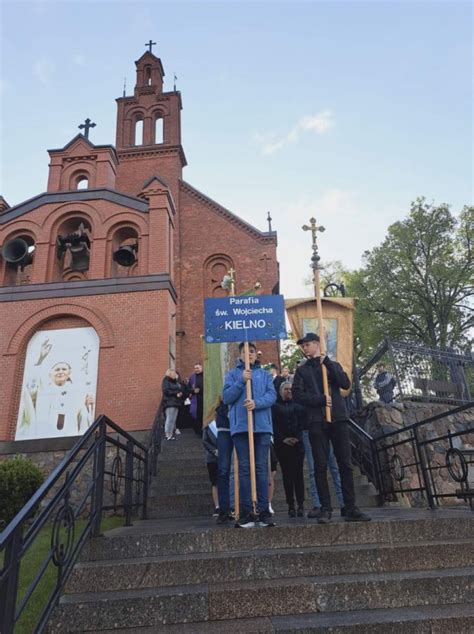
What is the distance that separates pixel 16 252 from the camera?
1214 centimetres

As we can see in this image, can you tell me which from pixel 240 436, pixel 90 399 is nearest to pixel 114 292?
pixel 90 399

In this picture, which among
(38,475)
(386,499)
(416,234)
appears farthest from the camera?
(416,234)

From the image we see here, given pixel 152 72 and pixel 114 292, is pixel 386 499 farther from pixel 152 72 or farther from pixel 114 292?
pixel 152 72

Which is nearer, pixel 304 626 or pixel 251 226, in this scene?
pixel 304 626

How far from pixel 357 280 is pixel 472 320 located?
6.55 m

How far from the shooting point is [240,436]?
4.70 m

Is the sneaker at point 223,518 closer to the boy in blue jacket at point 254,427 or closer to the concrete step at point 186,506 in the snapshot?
the boy in blue jacket at point 254,427

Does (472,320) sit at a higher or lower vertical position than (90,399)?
higher

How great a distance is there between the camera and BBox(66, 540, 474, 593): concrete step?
11.3 ft

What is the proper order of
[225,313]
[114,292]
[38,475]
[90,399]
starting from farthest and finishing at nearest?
1. [114,292]
2. [90,399]
3. [38,475]
4. [225,313]

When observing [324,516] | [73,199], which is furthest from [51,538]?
[73,199]

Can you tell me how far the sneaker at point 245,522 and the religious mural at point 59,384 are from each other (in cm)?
672

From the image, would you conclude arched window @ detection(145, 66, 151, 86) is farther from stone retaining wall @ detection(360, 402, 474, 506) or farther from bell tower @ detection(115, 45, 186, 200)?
stone retaining wall @ detection(360, 402, 474, 506)

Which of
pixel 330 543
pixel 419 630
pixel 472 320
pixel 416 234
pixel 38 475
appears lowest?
pixel 419 630
